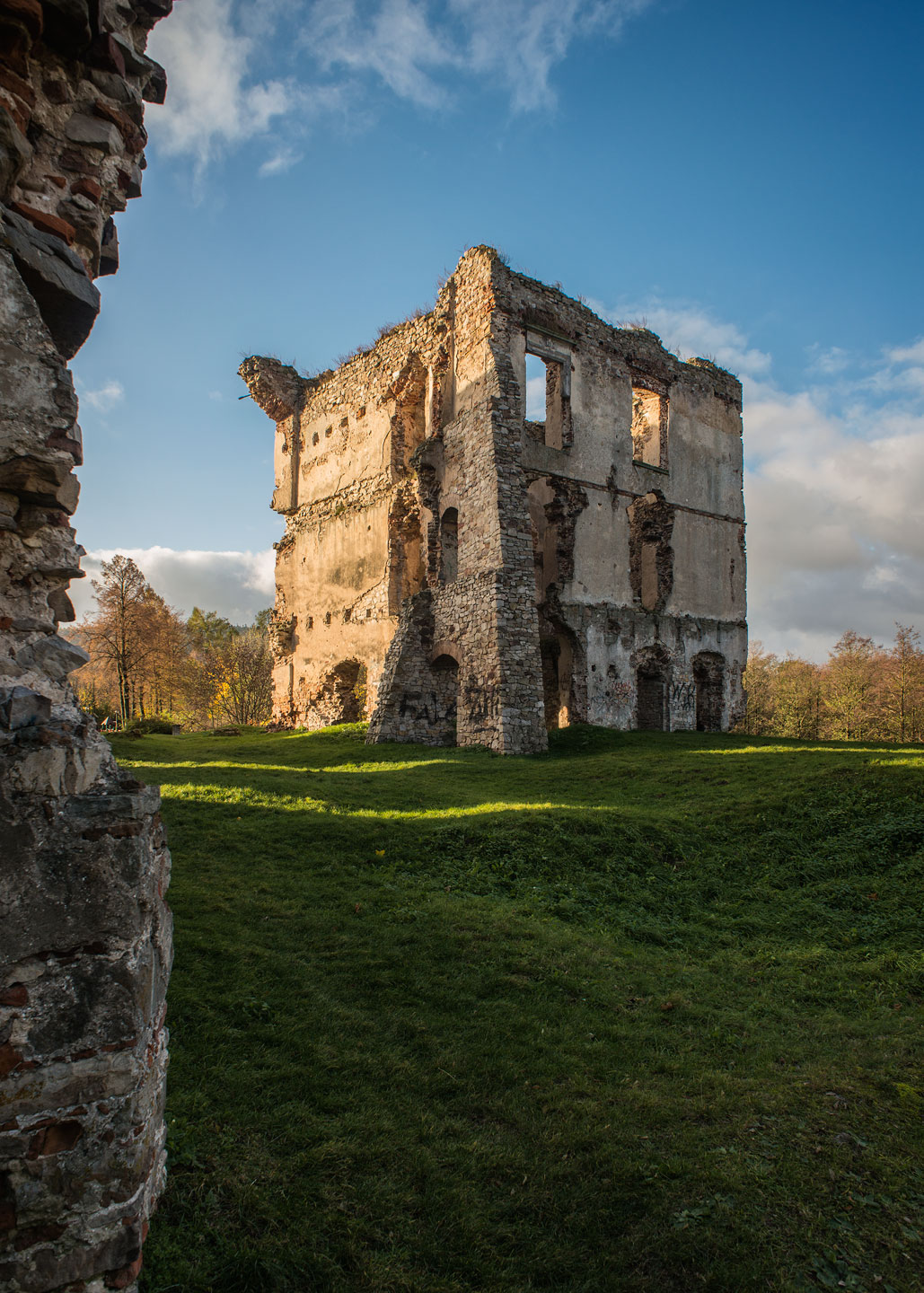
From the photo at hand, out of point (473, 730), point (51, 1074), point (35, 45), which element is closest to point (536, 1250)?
point (51, 1074)

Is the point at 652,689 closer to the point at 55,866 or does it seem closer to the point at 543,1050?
the point at 543,1050

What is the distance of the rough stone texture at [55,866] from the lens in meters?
2.42

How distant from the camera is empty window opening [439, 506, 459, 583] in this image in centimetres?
1895

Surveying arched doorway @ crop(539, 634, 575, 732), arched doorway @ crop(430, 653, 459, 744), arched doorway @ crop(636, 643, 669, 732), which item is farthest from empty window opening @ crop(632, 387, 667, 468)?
arched doorway @ crop(430, 653, 459, 744)

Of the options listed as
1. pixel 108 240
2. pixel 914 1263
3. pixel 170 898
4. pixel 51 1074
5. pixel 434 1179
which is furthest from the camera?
pixel 170 898

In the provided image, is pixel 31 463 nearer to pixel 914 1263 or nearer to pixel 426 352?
pixel 914 1263

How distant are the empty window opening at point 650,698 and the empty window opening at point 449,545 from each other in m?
6.39

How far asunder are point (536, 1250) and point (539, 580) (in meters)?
17.9

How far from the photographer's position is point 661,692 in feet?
69.5

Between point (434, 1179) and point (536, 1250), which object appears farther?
point (434, 1179)

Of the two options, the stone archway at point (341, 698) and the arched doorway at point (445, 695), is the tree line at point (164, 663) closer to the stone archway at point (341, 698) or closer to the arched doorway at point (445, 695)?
the stone archway at point (341, 698)

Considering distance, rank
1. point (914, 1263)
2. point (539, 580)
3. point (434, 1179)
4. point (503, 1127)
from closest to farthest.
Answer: point (914, 1263) < point (434, 1179) < point (503, 1127) < point (539, 580)

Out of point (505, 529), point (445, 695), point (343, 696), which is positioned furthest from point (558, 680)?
point (343, 696)

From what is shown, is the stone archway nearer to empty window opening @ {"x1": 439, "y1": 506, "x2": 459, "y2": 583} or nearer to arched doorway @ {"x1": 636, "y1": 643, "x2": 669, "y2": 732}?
empty window opening @ {"x1": 439, "y1": 506, "x2": 459, "y2": 583}
